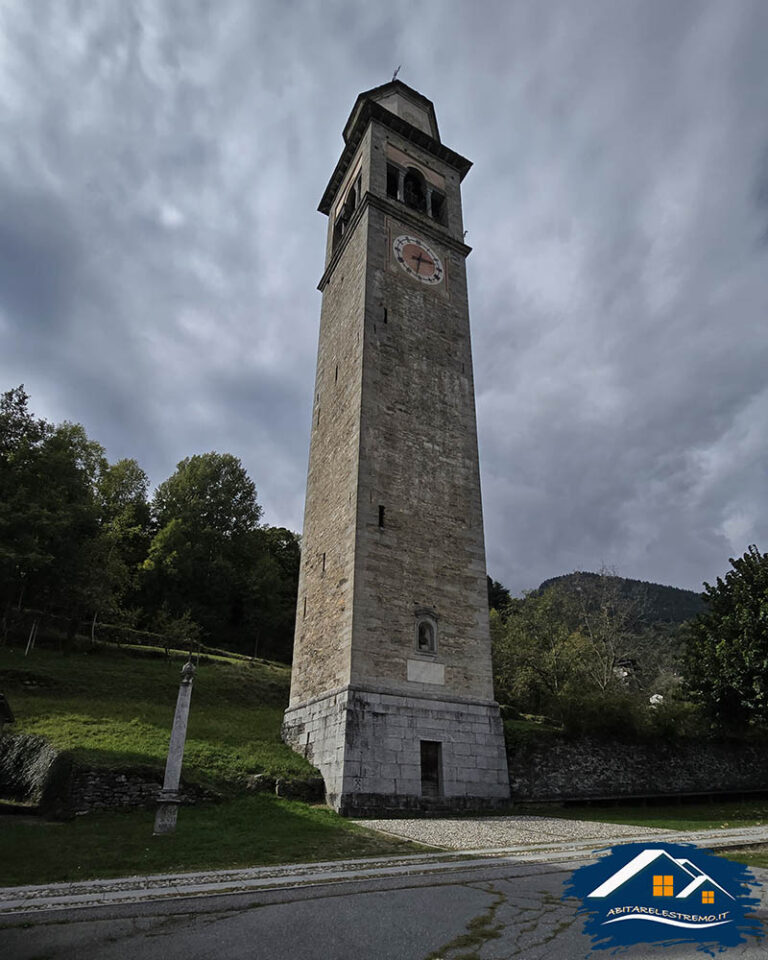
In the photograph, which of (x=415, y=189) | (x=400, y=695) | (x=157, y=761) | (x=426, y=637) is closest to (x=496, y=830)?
(x=400, y=695)

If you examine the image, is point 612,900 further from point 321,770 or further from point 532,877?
point 321,770

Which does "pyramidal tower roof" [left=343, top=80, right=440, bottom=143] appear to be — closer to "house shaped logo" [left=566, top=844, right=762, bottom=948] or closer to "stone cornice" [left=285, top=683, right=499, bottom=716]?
"stone cornice" [left=285, top=683, right=499, bottom=716]

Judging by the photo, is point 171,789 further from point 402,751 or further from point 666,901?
point 666,901

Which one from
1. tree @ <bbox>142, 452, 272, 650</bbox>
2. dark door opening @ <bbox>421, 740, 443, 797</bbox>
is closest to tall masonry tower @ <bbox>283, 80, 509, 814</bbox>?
dark door opening @ <bbox>421, 740, 443, 797</bbox>

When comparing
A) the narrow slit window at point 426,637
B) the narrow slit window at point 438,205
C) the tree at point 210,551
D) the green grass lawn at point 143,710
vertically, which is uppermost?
the narrow slit window at point 438,205

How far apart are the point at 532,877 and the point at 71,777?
9.29 m

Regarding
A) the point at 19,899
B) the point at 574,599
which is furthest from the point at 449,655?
the point at 574,599

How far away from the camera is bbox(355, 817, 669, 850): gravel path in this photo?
377 inches

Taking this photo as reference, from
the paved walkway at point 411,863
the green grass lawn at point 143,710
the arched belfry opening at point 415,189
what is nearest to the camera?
the paved walkway at point 411,863

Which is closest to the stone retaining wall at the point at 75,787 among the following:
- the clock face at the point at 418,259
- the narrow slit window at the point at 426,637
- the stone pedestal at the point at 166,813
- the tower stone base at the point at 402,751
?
the stone pedestal at the point at 166,813

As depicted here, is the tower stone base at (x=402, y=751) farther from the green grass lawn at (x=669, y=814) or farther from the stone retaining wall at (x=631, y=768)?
the green grass lawn at (x=669, y=814)

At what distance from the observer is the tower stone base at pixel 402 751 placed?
13.9 m

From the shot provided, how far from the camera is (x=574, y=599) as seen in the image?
3675cm

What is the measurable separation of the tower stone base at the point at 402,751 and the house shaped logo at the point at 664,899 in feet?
27.2
